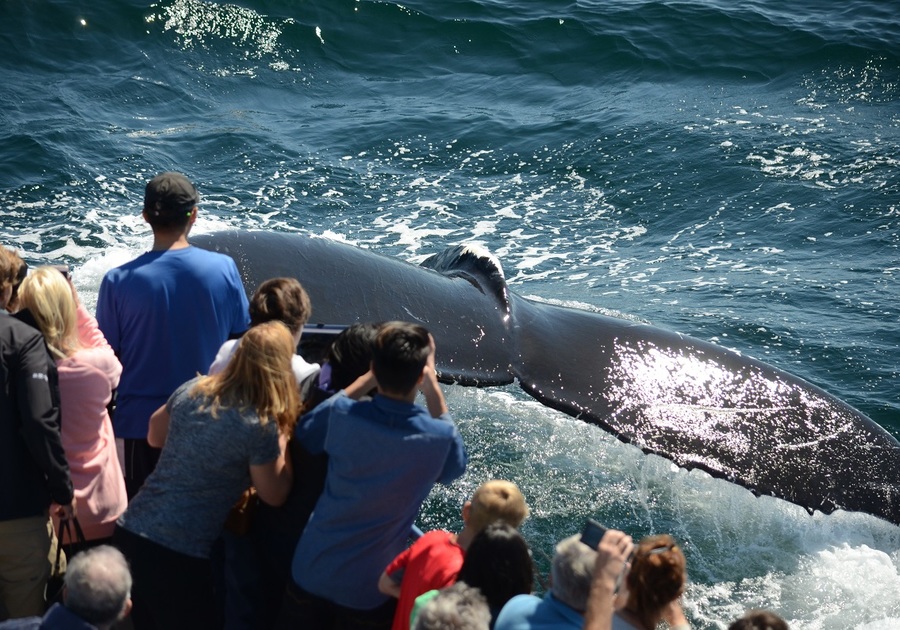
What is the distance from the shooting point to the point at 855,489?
4688 mm

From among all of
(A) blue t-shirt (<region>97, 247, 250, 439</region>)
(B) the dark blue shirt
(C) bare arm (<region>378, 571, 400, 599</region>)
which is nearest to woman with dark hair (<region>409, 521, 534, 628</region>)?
(C) bare arm (<region>378, 571, 400, 599</region>)

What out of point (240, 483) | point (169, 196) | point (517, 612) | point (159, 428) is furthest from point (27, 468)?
point (517, 612)

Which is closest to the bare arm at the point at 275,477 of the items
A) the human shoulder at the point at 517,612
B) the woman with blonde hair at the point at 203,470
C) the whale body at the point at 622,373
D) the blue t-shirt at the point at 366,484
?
the woman with blonde hair at the point at 203,470

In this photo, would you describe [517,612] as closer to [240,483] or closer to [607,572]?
[607,572]

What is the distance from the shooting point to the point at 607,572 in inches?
128

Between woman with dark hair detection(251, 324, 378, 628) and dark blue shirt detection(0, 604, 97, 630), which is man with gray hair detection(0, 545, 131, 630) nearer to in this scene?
dark blue shirt detection(0, 604, 97, 630)

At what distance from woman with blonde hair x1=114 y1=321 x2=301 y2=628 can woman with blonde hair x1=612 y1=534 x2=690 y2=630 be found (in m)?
1.30

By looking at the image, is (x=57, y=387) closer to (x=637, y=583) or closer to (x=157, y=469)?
(x=157, y=469)

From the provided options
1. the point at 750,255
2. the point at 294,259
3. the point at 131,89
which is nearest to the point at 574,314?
the point at 294,259

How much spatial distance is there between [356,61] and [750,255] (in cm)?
861

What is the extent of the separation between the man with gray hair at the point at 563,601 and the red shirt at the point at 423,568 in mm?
328

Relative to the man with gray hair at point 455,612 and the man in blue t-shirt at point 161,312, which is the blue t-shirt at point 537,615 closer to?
the man with gray hair at point 455,612

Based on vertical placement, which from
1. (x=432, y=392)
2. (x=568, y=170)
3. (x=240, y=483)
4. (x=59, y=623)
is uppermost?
(x=432, y=392)

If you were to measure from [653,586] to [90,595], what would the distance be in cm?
175
